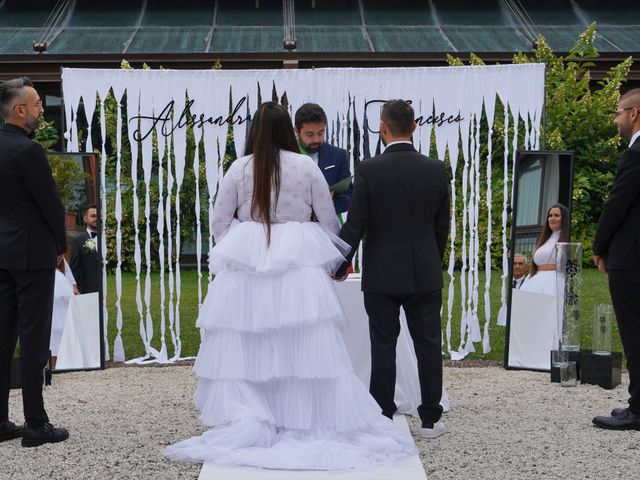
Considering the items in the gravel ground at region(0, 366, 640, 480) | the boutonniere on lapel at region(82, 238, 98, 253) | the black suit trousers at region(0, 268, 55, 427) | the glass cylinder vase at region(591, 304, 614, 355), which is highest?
the boutonniere on lapel at region(82, 238, 98, 253)

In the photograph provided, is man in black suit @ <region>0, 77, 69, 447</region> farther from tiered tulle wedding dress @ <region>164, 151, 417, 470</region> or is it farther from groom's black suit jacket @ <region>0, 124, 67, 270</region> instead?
tiered tulle wedding dress @ <region>164, 151, 417, 470</region>

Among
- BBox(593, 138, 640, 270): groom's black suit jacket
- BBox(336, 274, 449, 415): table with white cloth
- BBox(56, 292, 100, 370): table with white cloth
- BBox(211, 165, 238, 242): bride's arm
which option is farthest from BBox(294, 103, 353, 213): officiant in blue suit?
BBox(56, 292, 100, 370): table with white cloth

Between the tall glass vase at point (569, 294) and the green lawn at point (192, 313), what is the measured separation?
118 cm

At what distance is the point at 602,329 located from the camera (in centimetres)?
670

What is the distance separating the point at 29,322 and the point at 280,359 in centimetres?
144

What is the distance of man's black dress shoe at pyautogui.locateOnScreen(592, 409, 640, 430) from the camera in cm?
526

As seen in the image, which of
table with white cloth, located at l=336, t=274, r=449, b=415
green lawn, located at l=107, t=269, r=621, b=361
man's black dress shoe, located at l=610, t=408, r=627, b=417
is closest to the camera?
man's black dress shoe, located at l=610, t=408, r=627, b=417

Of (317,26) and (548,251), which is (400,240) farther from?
(317,26)

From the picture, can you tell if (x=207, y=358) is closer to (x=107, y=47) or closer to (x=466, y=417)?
(x=466, y=417)

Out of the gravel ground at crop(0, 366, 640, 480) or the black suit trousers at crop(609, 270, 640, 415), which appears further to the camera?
the black suit trousers at crop(609, 270, 640, 415)

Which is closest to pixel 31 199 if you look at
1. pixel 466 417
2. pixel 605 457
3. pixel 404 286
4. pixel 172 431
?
pixel 172 431

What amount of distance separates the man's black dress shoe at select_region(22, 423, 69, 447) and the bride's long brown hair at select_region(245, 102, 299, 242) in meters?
1.74

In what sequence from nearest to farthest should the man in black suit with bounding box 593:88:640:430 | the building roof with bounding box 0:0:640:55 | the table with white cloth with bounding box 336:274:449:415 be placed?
the man in black suit with bounding box 593:88:640:430 → the table with white cloth with bounding box 336:274:449:415 → the building roof with bounding box 0:0:640:55

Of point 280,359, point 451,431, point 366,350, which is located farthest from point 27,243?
point 451,431
